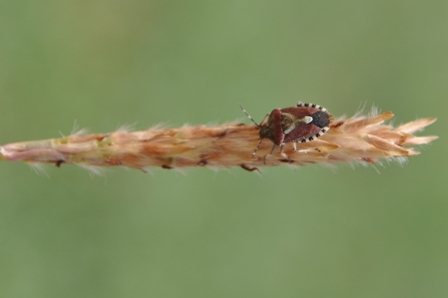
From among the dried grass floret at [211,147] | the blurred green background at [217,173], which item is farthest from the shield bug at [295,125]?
the blurred green background at [217,173]

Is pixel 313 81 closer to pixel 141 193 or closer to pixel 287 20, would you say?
pixel 287 20

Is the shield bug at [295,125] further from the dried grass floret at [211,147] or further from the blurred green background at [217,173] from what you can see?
the blurred green background at [217,173]

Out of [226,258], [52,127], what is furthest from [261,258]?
[52,127]

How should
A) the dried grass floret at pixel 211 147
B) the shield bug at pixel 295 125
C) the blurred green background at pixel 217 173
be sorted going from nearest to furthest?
the dried grass floret at pixel 211 147
the shield bug at pixel 295 125
the blurred green background at pixel 217 173

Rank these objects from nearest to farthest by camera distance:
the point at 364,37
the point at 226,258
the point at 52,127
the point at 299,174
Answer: the point at 52,127
the point at 226,258
the point at 299,174
the point at 364,37

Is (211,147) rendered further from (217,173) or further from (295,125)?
(217,173)

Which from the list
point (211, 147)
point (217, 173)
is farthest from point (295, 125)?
point (217, 173)
